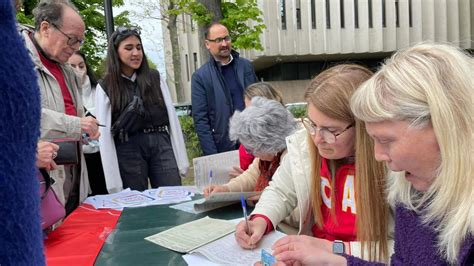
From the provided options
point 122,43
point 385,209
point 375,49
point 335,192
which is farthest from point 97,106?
point 375,49

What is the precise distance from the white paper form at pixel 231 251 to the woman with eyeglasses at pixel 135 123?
Result: 154 cm

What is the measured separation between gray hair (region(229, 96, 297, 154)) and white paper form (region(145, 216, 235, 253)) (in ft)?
1.37

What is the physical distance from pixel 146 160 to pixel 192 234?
4.82 feet

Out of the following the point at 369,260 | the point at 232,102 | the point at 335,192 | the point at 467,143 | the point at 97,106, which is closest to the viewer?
the point at 467,143

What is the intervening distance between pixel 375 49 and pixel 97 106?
14079 millimetres

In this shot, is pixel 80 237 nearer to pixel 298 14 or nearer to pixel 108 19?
pixel 108 19

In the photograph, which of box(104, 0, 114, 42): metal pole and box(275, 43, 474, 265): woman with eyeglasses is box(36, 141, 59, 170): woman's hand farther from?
box(104, 0, 114, 42): metal pole

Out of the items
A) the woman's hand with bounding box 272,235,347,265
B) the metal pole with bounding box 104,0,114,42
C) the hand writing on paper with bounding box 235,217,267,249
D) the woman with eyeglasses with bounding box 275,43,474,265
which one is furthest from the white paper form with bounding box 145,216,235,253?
the metal pole with bounding box 104,0,114,42

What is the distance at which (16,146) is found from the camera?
0.36 m

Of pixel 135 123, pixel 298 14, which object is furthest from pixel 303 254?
pixel 298 14

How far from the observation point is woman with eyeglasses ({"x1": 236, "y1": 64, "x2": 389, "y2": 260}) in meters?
1.39

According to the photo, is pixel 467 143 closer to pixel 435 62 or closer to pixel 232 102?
pixel 435 62

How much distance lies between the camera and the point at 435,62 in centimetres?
98

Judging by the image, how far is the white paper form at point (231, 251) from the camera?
1417 mm
